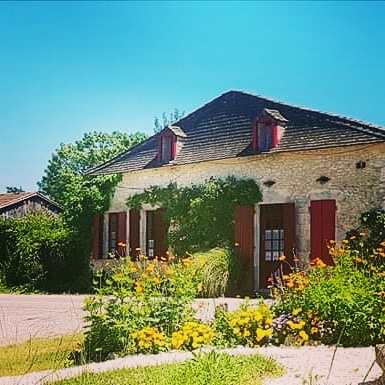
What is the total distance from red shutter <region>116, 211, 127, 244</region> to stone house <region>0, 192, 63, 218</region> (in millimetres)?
5142

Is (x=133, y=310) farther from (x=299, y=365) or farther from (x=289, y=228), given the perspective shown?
(x=289, y=228)

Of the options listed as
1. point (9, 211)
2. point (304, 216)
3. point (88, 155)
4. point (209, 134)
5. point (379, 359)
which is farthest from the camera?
point (88, 155)

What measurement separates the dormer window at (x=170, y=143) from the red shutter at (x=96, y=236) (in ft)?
8.37

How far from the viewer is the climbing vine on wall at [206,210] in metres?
15.7

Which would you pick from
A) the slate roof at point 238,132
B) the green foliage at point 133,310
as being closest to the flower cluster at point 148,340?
the green foliage at point 133,310

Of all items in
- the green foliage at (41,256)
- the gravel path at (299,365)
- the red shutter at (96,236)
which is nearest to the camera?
the gravel path at (299,365)

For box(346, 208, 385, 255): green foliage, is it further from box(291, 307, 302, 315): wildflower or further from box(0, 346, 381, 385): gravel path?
box(0, 346, 381, 385): gravel path

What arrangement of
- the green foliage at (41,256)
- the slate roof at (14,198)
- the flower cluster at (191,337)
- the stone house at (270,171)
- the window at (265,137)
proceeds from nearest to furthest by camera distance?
1. the flower cluster at (191,337)
2. the stone house at (270,171)
3. the window at (265,137)
4. the green foliage at (41,256)
5. the slate roof at (14,198)

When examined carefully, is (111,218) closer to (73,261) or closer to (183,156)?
(73,261)

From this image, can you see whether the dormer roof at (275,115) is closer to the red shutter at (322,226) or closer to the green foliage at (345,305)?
the red shutter at (322,226)

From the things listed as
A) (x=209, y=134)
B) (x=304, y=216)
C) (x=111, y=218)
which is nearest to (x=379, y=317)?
(x=304, y=216)

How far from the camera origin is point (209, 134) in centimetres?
1748

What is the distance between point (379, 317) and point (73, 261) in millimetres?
12862

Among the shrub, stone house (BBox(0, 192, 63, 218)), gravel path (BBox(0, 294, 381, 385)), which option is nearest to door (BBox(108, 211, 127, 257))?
stone house (BBox(0, 192, 63, 218))
